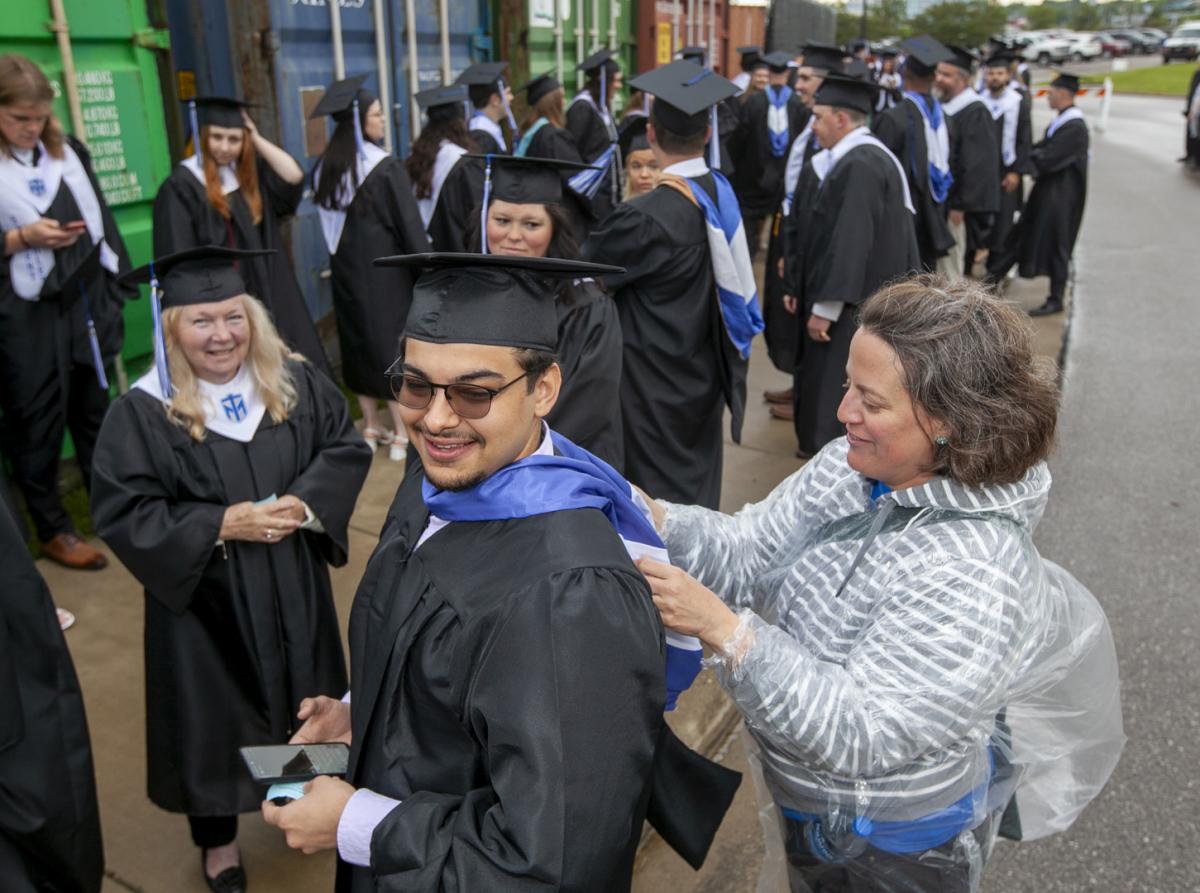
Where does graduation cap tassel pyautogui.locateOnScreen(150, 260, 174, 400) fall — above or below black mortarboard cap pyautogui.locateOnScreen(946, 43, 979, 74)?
below

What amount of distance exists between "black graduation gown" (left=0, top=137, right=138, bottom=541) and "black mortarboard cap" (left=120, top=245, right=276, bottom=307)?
5.11 ft

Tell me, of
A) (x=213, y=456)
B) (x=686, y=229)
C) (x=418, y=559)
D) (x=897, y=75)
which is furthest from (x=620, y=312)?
(x=897, y=75)

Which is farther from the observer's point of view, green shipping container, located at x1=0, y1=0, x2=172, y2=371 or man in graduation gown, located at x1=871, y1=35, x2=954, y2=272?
man in graduation gown, located at x1=871, y1=35, x2=954, y2=272

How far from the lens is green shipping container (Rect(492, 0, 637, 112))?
775 cm

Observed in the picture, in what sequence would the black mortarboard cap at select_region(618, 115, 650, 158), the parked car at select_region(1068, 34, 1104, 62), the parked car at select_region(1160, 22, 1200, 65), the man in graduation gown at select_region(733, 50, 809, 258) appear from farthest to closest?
the parked car at select_region(1068, 34, 1104, 62) → the parked car at select_region(1160, 22, 1200, 65) → the man in graduation gown at select_region(733, 50, 809, 258) → the black mortarboard cap at select_region(618, 115, 650, 158)

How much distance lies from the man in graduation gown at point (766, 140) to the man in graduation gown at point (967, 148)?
1.51 metres

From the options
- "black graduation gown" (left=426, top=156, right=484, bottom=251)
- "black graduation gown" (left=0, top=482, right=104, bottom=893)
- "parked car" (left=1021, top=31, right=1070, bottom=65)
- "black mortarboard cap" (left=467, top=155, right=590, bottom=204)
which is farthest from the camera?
"parked car" (left=1021, top=31, right=1070, bottom=65)

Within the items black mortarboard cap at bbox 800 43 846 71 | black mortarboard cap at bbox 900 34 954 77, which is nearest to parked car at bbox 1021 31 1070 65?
black mortarboard cap at bbox 900 34 954 77

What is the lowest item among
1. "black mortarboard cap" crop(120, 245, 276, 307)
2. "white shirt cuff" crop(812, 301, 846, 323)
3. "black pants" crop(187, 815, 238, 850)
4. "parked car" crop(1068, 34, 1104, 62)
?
"black pants" crop(187, 815, 238, 850)

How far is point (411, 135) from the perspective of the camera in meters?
6.77

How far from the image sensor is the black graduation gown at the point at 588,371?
9.64 feet

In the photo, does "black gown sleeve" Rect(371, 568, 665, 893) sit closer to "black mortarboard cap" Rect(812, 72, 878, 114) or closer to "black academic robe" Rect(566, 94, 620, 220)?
"black mortarboard cap" Rect(812, 72, 878, 114)

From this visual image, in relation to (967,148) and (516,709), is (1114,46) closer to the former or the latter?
(967,148)

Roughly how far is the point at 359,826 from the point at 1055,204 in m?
8.93
